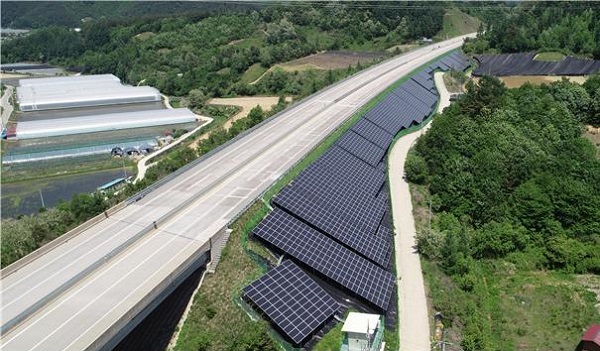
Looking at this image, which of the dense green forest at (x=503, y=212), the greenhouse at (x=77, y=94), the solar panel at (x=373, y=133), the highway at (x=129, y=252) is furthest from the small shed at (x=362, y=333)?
the greenhouse at (x=77, y=94)

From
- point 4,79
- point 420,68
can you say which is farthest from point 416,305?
point 4,79

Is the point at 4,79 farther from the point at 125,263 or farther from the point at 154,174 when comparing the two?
the point at 125,263

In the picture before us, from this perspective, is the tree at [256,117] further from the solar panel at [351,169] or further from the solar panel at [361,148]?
the solar panel at [351,169]

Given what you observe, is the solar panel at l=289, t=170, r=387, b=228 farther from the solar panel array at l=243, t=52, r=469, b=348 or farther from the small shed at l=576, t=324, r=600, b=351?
the small shed at l=576, t=324, r=600, b=351

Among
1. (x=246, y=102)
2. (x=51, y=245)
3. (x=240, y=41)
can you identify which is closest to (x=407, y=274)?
(x=51, y=245)

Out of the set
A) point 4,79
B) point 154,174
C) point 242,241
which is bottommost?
point 4,79

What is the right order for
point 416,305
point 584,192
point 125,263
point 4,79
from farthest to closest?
1. point 4,79
2. point 584,192
3. point 416,305
4. point 125,263

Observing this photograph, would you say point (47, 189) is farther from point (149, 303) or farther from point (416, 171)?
point (416, 171)
